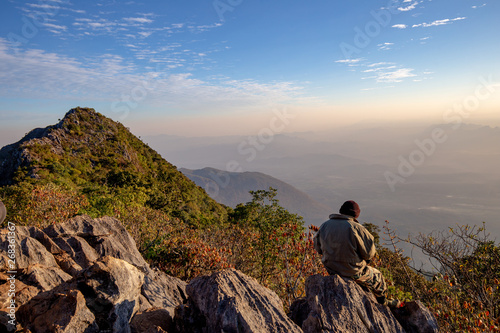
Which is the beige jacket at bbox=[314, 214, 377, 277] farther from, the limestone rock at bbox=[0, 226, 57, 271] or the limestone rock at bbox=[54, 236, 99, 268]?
the limestone rock at bbox=[0, 226, 57, 271]

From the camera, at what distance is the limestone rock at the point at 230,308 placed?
4.55 meters

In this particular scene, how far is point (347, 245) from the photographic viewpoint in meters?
5.88

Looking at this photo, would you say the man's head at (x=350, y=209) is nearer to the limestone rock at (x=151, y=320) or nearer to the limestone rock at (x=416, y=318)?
the limestone rock at (x=416, y=318)

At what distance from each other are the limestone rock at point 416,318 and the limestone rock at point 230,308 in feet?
7.86

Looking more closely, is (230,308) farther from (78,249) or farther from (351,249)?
(78,249)

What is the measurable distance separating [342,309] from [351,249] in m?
1.09

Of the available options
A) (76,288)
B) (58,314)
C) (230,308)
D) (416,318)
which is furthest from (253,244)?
(58,314)

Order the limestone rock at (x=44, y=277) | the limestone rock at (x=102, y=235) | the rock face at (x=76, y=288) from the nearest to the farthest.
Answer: the rock face at (x=76, y=288)
the limestone rock at (x=44, y=277)
the limestone rock at (x=102, y=235)

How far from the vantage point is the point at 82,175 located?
32.6 m

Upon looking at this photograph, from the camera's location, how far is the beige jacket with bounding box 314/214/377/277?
5.85 m

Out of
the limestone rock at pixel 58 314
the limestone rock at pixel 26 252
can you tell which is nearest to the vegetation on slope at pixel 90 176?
the limestone rock at pixel 26 252

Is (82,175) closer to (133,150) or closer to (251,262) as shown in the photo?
(133,150)

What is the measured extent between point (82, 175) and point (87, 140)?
38.5 ft

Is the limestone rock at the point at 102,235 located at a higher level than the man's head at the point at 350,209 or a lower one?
lower
